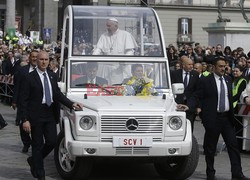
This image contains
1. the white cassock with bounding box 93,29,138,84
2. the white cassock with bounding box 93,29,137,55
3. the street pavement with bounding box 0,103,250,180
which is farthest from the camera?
the white cassock with bounding box 93,29,137,55

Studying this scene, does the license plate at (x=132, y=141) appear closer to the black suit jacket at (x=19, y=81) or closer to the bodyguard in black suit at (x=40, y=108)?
the bodyguard in black suit at (x=40, y=108)

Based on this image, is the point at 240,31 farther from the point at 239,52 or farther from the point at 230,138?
the point at 230,138

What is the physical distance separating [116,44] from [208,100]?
2335 millimetres

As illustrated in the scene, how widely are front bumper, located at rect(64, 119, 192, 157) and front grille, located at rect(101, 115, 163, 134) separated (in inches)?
8.2

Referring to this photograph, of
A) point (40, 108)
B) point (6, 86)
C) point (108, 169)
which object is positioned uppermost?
point (40, 108)

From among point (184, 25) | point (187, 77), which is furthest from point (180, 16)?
point (187, 77)

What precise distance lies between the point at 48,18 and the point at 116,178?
170 feet

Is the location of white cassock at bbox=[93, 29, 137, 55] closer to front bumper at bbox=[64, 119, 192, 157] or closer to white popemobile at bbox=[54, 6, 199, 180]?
white popemobile at bbox=[54, 6, 199, 180]

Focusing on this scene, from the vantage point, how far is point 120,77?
1241 centimetres

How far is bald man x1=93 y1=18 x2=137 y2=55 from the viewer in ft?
42.0

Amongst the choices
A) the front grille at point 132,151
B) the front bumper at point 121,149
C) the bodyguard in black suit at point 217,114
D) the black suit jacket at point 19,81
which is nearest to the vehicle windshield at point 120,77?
the black suit jacket at point 19,81

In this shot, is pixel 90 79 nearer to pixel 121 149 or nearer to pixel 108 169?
pixel 108 169

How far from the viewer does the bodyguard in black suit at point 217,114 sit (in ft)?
37.0

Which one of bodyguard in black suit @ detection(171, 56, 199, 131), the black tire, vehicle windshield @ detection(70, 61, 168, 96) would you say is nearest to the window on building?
bodyguard in black suit @ detection(171, 56, 199, 131)
